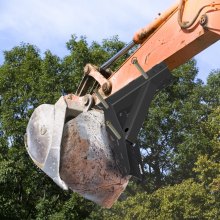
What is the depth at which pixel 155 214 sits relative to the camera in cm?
1617

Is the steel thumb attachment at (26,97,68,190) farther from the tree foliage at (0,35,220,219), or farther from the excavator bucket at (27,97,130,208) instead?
the tree foliage at (0,35,220,219)

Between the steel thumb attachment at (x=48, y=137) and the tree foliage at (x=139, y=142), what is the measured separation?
10.7m

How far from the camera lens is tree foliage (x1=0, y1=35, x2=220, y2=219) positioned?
15812 millimetres

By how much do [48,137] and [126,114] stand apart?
0.63m

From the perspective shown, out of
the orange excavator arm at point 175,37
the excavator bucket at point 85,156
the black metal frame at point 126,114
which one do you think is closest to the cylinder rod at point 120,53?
the orange excavator arm at point 175,37

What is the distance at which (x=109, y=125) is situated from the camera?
3973mm

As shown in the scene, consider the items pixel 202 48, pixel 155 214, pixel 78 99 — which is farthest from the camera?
pixel 155 214

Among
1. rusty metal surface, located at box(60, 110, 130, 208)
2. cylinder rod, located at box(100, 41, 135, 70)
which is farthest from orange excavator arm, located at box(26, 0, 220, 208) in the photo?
cylinder rod, located at box(100, 41, 135, 70)

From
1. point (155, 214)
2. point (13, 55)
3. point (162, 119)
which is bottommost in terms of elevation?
point (155, 214)

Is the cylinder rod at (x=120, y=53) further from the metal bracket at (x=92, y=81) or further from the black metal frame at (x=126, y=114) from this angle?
the black metal frame at (x=126, y=114)

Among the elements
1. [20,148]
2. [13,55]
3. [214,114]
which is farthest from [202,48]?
[13,55]

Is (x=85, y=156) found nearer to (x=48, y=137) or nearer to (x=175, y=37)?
(x=48, y=137)

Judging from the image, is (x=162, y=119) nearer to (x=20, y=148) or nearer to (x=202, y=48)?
(x=20, y=148)

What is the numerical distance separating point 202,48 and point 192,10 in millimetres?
281
